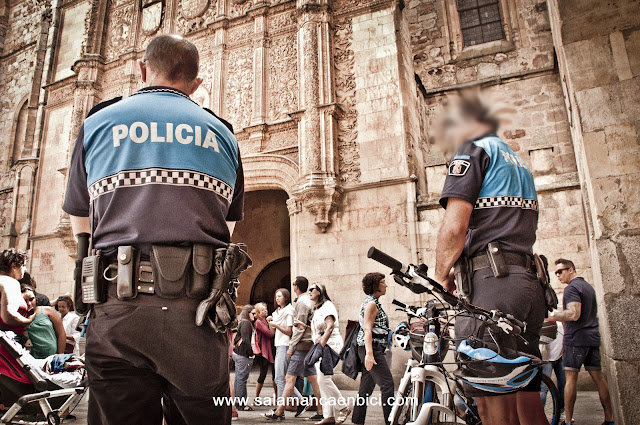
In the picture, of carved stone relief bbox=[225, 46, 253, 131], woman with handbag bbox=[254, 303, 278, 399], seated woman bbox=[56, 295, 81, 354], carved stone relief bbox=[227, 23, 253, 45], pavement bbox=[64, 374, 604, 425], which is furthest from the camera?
carved stone relief bbox=[227, 23, 253, 45]

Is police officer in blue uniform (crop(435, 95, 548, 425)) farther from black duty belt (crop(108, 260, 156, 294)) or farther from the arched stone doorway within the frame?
the arched stone doorway

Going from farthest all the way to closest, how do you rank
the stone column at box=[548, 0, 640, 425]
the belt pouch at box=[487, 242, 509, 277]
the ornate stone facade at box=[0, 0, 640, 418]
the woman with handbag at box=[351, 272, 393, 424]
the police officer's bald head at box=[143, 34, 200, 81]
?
1. the ornate stone facade at box=[0, 0, 640, 418]
2. the woman with handbag at box=[351, 272, 393, 424]
3. the stone column at box=[548, 0, 640, 425]
4. the belt pouch at box=[487, 242, 509, 277]
5. the police officer's bald head at box=[143, 34, 200, 81]

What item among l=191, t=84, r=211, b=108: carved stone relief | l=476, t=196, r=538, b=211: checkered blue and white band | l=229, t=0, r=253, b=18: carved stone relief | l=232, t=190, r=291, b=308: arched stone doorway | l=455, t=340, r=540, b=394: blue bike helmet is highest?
l=229, t=0, r=253, b=18: carved stone relief

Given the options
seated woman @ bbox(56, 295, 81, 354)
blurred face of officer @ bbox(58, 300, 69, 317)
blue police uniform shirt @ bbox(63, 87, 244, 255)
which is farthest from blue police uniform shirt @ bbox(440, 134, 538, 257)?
blurred face of officer @ bbox(58, 300, 69, 317)

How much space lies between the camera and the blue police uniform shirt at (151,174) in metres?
→ 1.55

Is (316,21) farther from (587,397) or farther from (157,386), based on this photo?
→ (157,386)

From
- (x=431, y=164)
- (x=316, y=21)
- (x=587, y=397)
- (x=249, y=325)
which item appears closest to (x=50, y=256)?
(x=249, y=325)

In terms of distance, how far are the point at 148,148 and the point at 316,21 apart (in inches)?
383

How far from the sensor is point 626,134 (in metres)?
3.06

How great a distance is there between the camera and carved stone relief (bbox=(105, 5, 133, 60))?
13.6 m

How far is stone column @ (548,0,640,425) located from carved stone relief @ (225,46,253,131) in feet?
28.4

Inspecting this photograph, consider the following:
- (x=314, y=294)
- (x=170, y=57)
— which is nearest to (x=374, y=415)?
(x=314, y=294)

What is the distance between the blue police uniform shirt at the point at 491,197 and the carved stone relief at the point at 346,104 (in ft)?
22.6

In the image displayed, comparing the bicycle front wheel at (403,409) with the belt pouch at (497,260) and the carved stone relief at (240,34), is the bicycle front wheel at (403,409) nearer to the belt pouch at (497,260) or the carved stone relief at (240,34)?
the belt pouch at (497,260)
